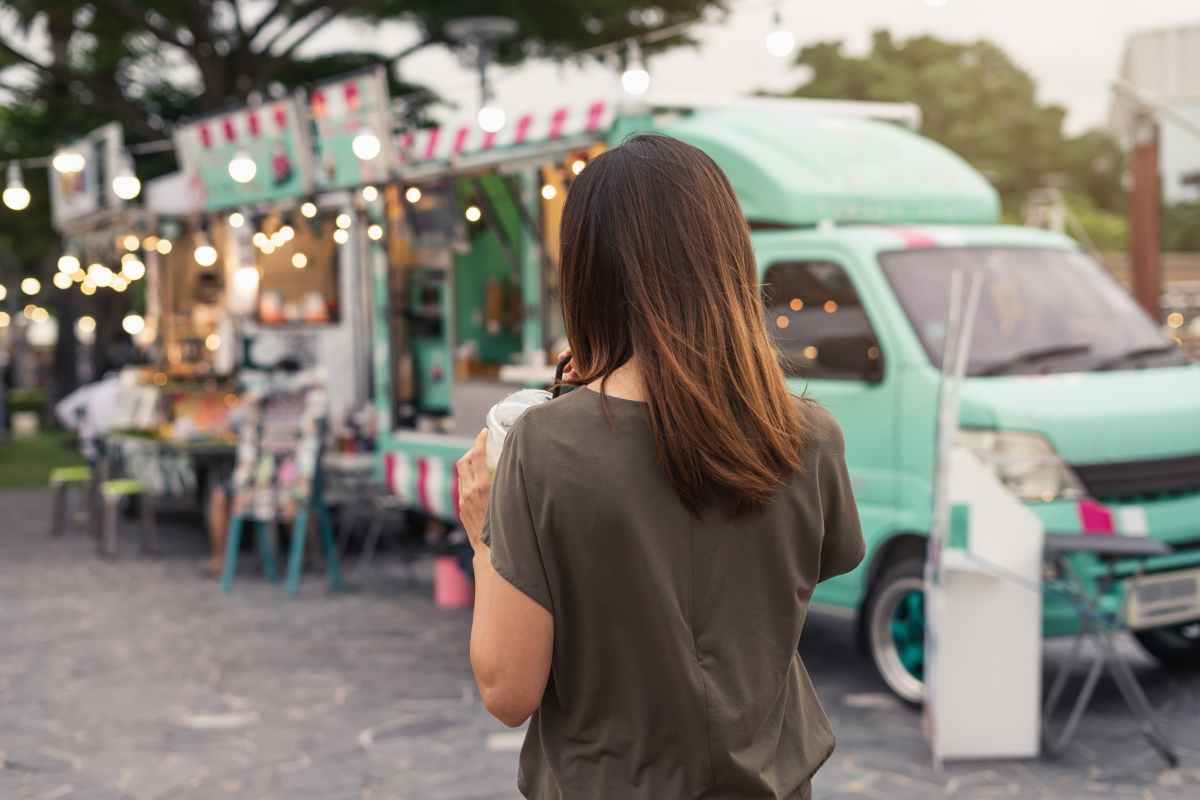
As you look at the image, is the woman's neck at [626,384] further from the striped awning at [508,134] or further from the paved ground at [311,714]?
the striped awning at [508,134]

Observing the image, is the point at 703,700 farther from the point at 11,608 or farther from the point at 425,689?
the point at 11,608

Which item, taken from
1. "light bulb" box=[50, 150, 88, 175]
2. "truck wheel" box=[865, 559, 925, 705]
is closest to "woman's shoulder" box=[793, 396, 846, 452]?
"truck wheel" box=[865, 559, 925, 705]

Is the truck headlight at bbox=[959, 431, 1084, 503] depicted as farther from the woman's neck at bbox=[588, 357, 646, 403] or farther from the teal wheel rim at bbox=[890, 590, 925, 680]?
the woman's neck at bbox=[588, 357, 646, 403]

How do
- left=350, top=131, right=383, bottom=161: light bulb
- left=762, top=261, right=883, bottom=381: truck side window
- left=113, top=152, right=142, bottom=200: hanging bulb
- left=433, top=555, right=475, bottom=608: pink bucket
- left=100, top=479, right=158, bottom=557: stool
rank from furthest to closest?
left=113, top=152, right=142, bottom=200: hanging bulb < left=100, top=479, right=158, bottom=557: stool < left=350, top=131, right=383, bottom=161: light bulb < left=433, top=555, right=475, bottom=608: pink bucket < left=762, top=261, right=883, bottom=381: truck side window

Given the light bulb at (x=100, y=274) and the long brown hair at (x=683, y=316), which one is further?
the light bulb at (x=100, y=274)

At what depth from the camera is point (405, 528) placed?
1248 centimetres

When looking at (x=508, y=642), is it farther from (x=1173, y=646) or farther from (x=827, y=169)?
(x=1173, y=646)

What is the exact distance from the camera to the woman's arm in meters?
1.87

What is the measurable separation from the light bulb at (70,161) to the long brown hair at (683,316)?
13877 millimetres

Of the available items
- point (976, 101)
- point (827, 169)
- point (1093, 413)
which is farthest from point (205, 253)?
point (976, 101)

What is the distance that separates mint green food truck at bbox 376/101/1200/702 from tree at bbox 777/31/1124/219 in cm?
4299

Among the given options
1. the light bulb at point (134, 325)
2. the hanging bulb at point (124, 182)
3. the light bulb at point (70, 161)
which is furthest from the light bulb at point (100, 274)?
the hanging bulb at point (124, 182)

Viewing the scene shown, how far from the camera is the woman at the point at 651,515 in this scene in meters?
1.84

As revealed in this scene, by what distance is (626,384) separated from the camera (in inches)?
74.6
